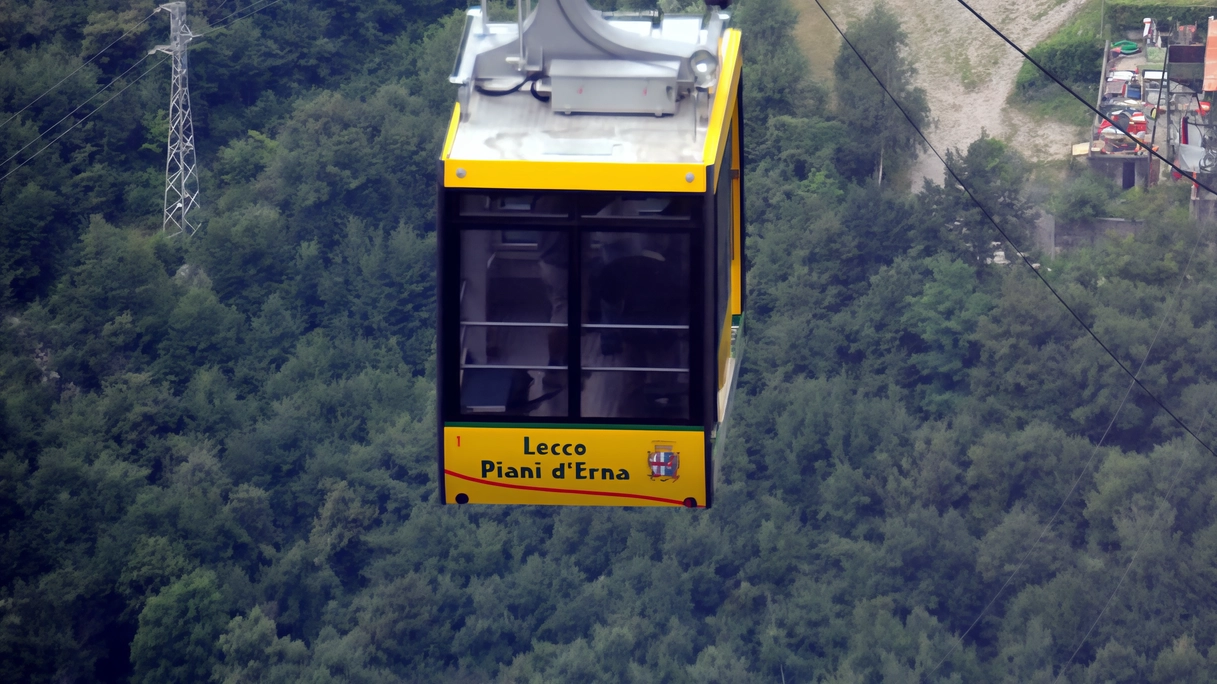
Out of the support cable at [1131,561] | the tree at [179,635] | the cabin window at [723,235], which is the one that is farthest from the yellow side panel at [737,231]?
the support cable at [1131,561]

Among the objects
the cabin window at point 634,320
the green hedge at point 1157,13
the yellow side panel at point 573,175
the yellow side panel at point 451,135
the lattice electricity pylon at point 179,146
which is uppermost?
the yellow side panel at point 451,135

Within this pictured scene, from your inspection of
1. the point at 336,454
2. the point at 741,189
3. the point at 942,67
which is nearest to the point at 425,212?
the point at 336,454

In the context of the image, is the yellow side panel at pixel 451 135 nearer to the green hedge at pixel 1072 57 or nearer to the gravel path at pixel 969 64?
the green hedge at pixel 1072 57

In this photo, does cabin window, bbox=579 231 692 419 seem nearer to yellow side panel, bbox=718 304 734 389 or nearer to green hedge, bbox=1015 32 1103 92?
yellow side panel, bbox=718 304 734 389

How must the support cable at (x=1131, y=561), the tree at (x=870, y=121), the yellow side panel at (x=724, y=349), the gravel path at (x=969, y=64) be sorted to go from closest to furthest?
the yellow side panel at (x=724, y=349)
the support cable at (x=1131, y=561)
the gravel path at (x=969, y=64)
the tree at (x=870, y=121)

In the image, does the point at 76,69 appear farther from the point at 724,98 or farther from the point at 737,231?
the point at 724,98

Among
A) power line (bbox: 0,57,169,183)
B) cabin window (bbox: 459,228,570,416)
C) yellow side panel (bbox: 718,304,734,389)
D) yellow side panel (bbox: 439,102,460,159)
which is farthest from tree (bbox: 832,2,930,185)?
cabin window (bbox: 459,228,570,416)

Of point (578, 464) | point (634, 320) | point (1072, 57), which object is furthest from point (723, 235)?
point (1072, 57)
